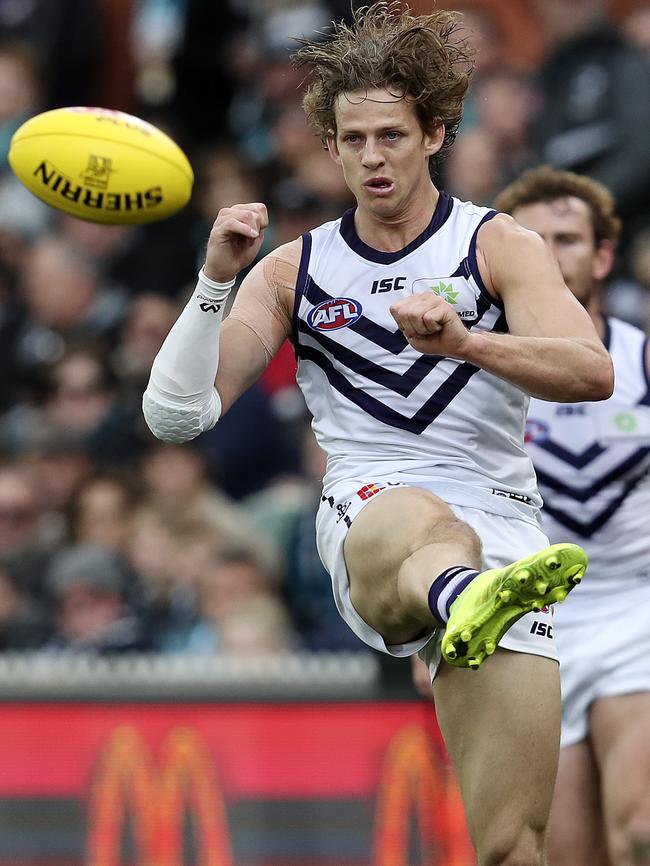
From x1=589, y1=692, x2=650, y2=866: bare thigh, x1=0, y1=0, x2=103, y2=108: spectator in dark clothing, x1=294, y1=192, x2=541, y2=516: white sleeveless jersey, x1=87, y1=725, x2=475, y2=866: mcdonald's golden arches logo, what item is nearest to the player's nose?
x1=294, y1=192, x2=541, y2=516: white sleeveless jersey

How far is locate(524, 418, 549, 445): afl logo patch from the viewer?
586cm

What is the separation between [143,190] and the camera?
5.06 meters

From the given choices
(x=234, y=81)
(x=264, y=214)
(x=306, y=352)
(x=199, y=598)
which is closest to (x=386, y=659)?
(x=199, y=598)

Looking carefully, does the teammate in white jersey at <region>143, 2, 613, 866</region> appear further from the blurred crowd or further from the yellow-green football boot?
the blurred crowd

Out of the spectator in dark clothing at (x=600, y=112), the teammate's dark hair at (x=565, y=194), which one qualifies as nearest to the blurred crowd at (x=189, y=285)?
the spectator in dark clothing at (x=600, y=112)

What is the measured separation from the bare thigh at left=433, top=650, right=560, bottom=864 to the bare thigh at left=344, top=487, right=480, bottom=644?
0.82 feet

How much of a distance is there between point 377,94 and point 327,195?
4.57m

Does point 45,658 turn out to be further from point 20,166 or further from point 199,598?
point 20,166

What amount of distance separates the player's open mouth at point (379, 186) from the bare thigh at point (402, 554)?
2.91 ft

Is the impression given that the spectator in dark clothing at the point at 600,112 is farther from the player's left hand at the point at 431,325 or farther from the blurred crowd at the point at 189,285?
the player's left hand at the point at 431,325

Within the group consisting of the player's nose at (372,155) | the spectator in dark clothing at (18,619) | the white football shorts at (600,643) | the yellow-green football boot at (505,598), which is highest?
the player's nose at (372,155)

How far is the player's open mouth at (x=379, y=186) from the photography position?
15.4ft

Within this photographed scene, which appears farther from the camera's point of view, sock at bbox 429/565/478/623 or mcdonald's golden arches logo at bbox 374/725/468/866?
mcdonald's golden arches logo at bbox 374/725/468/866

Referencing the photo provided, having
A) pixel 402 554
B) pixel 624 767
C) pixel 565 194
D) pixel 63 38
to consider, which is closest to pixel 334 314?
pixel 402 554
